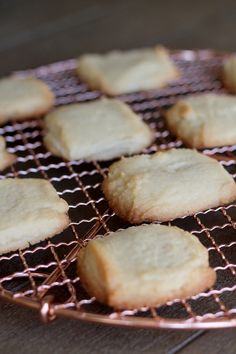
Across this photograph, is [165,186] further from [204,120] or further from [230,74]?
[230,74]

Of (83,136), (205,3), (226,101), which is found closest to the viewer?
(83,136)

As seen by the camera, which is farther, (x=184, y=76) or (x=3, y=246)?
(x=184, y=76)

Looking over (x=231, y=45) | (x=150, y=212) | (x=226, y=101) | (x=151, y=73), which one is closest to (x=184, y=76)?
(x=151, y=73)

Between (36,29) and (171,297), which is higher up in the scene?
(36,29)

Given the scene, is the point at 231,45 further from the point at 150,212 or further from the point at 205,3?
the point at 150,212

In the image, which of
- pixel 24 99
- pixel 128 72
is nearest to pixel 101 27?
pixel 128 72
